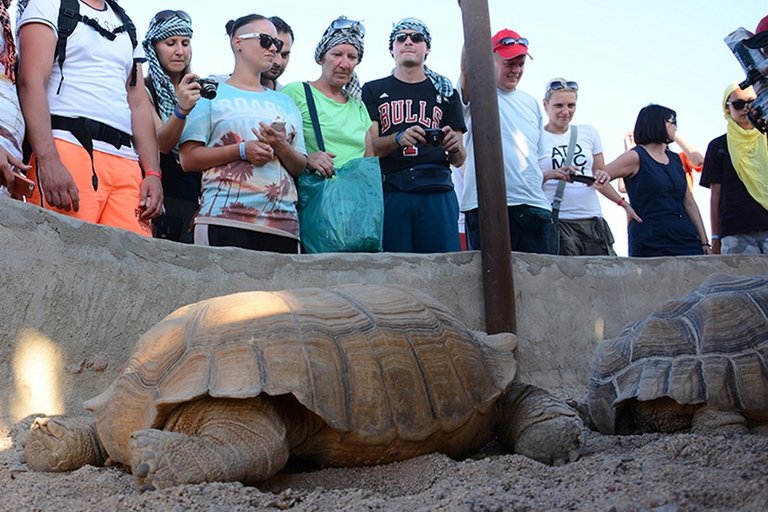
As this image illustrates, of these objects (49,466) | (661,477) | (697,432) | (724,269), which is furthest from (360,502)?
(724,269)

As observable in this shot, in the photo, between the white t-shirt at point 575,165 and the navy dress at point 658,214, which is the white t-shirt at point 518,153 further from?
the navy dress at point 658,214

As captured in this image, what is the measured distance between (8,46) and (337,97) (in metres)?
1.78

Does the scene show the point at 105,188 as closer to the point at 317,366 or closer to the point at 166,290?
the point at 166,290

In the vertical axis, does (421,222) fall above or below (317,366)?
above

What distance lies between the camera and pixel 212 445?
2.09 m

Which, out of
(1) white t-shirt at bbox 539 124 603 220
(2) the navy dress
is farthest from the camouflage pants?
(1) white t-shirt at bbox 539 124 603 220

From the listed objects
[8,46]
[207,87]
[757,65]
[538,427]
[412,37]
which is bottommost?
[538,427]

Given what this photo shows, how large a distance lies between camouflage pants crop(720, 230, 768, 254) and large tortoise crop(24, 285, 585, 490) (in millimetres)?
3687

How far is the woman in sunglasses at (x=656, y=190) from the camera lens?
5.38m

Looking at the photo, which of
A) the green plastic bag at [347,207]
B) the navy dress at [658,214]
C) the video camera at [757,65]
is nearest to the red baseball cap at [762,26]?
the video camera at [757,65]

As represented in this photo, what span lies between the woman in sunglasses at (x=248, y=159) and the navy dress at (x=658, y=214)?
2.80m

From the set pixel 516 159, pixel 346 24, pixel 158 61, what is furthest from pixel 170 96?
pixel 516 159

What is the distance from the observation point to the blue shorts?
429 cm

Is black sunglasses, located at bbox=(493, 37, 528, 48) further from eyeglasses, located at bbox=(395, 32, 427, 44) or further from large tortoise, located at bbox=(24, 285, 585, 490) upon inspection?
large tortoise, located at bbox=(24, 285, 585, 490)
